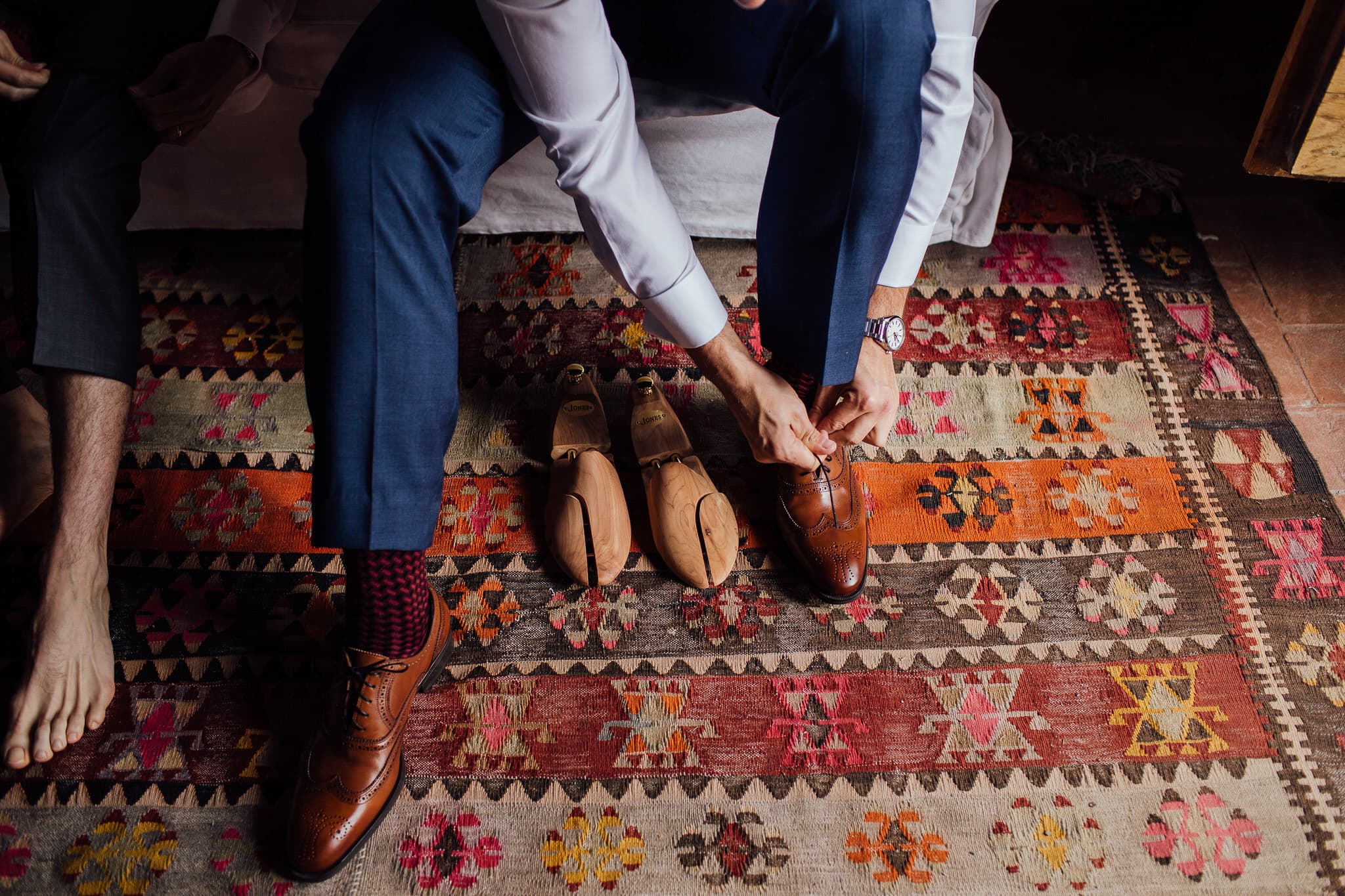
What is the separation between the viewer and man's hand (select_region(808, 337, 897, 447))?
98 centimetres

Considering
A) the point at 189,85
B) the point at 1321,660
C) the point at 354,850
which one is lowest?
the point at 354,850

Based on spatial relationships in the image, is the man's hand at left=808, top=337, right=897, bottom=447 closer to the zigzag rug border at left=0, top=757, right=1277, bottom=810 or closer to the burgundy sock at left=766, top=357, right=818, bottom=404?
the burgundy sock at left=766, top=357, right=818, bottom=404

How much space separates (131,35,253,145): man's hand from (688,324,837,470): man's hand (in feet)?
2.44

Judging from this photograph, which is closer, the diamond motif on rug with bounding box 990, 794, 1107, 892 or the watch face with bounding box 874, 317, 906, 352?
the diamond motif on rug with bounding box 990, 794, 1107, 892

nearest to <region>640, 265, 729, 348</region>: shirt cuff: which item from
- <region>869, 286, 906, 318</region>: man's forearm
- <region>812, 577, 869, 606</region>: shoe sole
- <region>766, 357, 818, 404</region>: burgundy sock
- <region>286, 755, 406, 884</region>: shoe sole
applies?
<region>766, 357, 818, 404</region>: burgundy sock

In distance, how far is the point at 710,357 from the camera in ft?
3.10

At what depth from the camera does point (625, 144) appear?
A: 0.81 m

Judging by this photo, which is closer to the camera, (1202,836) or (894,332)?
(1202,836)

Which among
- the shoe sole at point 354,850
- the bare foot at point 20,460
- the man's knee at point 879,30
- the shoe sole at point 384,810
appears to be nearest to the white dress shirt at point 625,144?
the man's knee at point 879,30

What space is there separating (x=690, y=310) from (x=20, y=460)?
0.92 m

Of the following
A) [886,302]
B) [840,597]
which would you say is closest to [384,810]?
[840,597]

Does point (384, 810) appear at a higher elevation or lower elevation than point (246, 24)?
lower

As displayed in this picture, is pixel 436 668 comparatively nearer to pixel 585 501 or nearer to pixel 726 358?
pixel 585 501

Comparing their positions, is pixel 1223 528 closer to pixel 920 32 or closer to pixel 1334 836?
pixel 1334 836
